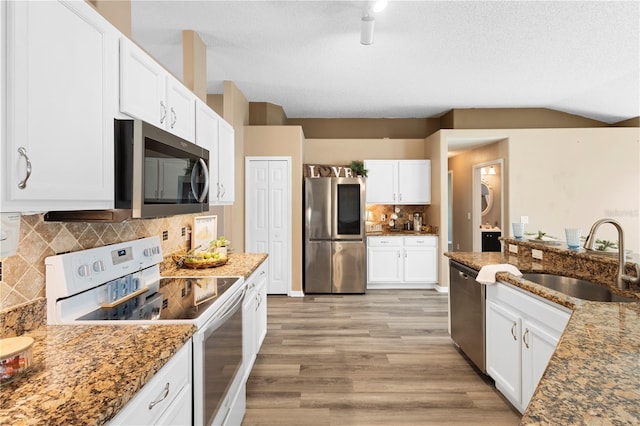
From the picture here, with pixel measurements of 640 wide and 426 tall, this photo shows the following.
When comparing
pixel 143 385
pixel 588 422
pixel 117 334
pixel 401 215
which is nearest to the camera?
pixel 588 422

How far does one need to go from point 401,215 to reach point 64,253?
5.16 m

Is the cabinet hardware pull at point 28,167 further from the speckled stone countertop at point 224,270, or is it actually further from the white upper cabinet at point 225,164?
the white upper cabinet at point 225,164

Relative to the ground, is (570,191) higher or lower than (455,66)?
lower

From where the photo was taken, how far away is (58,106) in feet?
3.61

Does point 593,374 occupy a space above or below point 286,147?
below

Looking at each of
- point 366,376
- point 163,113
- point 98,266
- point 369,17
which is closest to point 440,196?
point 369,17

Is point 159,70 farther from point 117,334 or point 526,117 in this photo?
point 526,117

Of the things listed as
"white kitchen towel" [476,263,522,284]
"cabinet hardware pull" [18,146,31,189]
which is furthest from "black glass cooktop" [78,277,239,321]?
"white kitchen towel" [476,263,522,284]

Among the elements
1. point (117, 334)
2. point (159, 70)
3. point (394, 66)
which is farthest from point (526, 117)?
point (117, 334)

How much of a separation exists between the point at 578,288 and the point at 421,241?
10.1ft

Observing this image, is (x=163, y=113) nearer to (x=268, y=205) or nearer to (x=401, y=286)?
(x=268, y=205)

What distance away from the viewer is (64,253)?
148cm

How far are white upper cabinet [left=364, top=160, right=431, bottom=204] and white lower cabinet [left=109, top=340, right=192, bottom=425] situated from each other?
4.55 m

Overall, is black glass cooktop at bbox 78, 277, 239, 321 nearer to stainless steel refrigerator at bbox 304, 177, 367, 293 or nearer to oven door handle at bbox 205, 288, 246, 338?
oven door handle at bbox 205, 288, 246, 338
